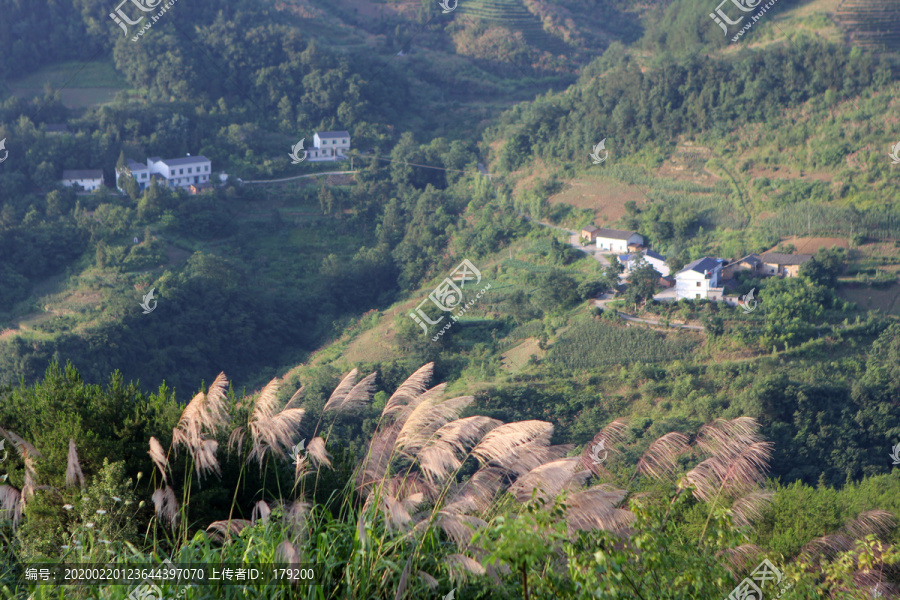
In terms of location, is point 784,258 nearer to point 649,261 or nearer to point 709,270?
point 709,270

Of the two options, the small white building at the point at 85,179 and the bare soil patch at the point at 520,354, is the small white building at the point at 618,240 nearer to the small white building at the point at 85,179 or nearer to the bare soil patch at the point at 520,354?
the bare soil patch at the point at 520,354

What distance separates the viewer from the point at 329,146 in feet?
103

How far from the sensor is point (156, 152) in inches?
Result: 1119

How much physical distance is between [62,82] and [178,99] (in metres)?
6.32

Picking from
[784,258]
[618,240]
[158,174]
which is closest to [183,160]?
[158,174]

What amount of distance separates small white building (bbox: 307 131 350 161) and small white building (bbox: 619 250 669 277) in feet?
48.7

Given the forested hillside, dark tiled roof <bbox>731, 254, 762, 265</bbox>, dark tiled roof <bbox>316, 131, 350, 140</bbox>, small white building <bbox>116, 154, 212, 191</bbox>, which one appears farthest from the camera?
dark tiled roof <bbox>316, 131, 350, 140</bbox>

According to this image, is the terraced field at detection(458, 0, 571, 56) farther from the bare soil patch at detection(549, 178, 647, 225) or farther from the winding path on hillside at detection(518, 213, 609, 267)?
the winding path on hillside at detection(518, 213, 609, 267)

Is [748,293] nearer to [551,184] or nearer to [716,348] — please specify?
[716,348]

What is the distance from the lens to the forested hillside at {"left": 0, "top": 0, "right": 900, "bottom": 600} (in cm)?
404

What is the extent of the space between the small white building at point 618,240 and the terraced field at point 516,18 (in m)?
23.9

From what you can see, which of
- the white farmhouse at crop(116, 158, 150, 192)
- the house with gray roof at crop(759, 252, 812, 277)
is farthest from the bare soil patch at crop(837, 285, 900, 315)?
the white farmhouse at crop(116, 158, 150, 192)

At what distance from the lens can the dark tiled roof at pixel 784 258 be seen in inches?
754

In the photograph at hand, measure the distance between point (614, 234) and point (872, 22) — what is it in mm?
14467
